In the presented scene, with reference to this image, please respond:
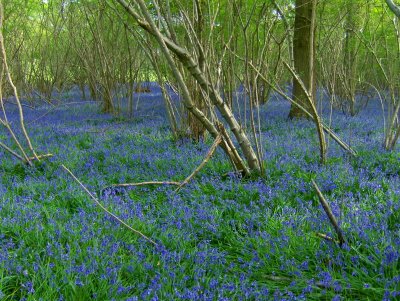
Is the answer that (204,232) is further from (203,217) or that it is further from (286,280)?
(286,280)

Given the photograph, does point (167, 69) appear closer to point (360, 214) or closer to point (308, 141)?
point (308, 141)

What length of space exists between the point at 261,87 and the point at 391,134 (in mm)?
8272

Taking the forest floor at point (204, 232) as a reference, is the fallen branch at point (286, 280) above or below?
below

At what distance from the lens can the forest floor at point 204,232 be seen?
234 centimetres

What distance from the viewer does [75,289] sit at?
222 cm

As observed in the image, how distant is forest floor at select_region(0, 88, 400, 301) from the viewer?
7.66 ft

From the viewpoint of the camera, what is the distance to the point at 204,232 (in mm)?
A: 3242

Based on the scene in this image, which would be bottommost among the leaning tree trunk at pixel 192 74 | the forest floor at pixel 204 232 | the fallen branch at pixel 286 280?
the fallen branch at pixel 286 280

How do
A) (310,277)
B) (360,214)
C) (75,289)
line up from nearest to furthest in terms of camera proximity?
(75,289)
(310,277)
(360,214)

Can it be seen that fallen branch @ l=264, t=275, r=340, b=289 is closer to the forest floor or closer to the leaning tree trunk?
the forest floor

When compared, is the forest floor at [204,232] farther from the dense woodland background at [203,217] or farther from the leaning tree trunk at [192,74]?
the leaning tree trunk at [192,74]

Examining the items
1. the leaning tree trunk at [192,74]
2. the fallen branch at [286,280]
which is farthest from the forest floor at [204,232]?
the leaning tree trunk at [192,74]

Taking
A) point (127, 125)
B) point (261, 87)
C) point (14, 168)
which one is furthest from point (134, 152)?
point (261, 87)

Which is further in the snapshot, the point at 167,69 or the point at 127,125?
the point at 127,125
